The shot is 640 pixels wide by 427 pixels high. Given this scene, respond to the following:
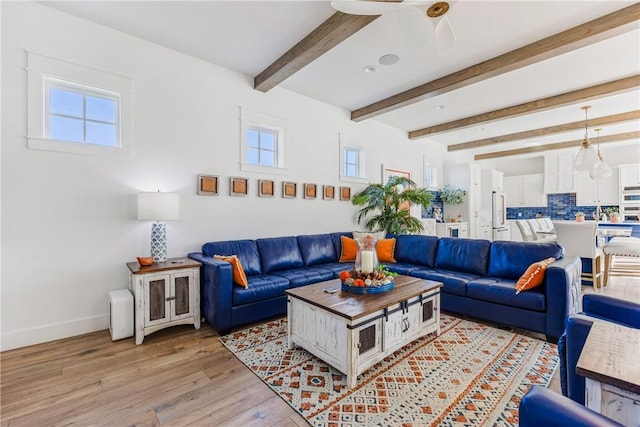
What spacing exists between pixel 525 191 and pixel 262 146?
848 centimetres

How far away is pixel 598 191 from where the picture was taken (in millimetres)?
7512

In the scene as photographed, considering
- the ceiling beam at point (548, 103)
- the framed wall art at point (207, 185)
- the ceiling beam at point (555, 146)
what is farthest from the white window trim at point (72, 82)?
the ceiling beam at point (555, 146)

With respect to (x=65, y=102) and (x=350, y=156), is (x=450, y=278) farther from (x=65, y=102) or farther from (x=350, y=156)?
(x=65, y=102)

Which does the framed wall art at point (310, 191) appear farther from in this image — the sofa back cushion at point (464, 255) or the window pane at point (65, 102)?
the window pane at point (65, 102)

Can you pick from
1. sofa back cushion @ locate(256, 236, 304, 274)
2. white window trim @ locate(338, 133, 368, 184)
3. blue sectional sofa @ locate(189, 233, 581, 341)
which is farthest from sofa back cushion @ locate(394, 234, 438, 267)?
sofa back cushion @ locate(256, 236, 304, 274)

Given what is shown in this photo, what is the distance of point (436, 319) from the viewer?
2729 millimetres

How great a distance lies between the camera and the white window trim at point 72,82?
255cm

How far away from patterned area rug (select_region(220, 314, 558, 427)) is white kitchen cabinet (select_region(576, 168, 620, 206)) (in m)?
7.42

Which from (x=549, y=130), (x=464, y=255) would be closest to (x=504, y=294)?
(x=464, y=255)

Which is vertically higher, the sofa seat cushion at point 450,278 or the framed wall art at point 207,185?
the framed wall art at point 207,185

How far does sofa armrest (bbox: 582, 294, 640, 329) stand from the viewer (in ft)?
5.16

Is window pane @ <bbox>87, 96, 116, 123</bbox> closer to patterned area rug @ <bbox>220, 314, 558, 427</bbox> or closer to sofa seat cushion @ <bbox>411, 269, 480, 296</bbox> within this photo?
patterned area rug @ <bbox>220, 314, 558, 427</bbox>

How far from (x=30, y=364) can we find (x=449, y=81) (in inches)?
207

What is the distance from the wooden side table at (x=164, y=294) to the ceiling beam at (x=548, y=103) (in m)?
5.40
